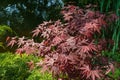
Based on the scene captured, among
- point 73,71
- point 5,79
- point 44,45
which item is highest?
point 44,45

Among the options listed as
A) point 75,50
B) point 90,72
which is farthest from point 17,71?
point 90,72

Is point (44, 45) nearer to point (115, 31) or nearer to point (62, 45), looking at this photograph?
point (62, 45)

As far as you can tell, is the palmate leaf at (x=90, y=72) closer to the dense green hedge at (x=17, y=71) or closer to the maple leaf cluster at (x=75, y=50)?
the maple leaf cluster at (x=75, y=50)

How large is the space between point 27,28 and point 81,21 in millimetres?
3718

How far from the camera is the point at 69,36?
3.37m

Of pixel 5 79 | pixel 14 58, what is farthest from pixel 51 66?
pixel 14 58

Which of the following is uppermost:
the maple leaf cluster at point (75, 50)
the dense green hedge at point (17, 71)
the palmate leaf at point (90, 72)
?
the maple leaf cluster at point (75, 50)

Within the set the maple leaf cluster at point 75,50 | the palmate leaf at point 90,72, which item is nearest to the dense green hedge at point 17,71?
the maple leaf cluster at point 75,50

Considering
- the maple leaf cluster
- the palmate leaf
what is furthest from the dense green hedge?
the palmate leaf

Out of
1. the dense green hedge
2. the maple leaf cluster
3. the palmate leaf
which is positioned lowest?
the dense green hedge

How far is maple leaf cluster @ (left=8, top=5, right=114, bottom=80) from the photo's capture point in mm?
3156

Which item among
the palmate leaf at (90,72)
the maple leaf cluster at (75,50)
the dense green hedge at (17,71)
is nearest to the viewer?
the palmate leaf at (90,72)

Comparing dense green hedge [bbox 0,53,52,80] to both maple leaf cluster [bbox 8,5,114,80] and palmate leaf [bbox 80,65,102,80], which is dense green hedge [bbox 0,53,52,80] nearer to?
maple leaf cluster [bbox 8,5,114,80]

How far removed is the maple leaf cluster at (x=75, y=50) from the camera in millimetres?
3156
